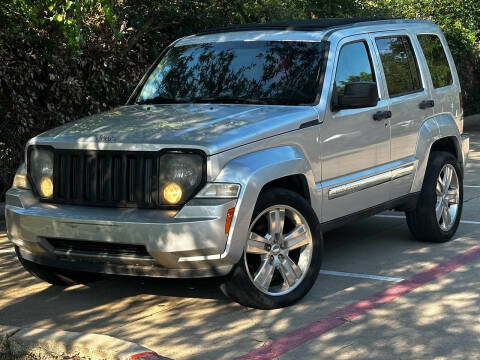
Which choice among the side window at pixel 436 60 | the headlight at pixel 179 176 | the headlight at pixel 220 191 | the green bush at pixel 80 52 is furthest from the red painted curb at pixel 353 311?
the green bush at pixel 80 52

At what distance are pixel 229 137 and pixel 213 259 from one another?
82 centimetres

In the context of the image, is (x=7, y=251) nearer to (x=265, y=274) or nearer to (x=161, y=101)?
(x=161, y=101)

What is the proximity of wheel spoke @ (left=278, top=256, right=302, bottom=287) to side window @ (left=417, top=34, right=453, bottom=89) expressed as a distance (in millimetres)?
2880

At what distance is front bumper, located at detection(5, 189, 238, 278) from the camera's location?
5750mm

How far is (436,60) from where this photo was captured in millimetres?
8664

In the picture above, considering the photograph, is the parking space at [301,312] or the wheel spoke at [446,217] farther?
the wheel spoke at [446,217]

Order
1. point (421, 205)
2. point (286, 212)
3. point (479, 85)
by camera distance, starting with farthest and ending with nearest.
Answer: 1. point (479, 85)
2. point (421, 205)
3. point (286, 212)

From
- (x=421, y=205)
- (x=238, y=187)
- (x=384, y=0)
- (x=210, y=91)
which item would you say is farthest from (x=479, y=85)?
(x=238, y=187)

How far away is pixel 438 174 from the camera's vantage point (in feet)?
26.8

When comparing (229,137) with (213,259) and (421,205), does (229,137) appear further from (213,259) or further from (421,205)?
(421,205)

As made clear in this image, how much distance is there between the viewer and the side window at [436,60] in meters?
8.48

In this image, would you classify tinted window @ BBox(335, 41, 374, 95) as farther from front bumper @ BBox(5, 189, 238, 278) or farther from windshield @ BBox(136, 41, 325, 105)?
front bumper @ BBox(5, 189, 238, 278)

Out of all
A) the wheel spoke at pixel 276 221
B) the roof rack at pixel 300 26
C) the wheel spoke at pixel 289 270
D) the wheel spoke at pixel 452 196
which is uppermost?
the roof rack at pixel 300 26

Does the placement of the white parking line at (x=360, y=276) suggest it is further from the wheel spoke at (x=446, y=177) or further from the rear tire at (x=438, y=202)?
the wheel spoke at (x=446, y=177)
